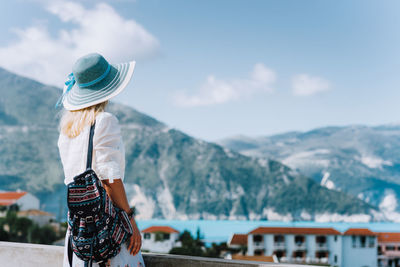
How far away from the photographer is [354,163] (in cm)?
11025

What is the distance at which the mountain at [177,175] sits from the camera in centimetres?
9094

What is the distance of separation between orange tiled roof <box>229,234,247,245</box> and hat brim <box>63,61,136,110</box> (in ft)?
181

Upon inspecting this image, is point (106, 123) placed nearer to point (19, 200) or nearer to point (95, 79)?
point (95, 79)

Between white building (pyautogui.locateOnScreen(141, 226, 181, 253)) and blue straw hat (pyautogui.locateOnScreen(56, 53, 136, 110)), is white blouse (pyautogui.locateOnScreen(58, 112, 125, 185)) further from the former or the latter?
white building (pyautogui.locateOnScreen(141, 226, 181, 253))

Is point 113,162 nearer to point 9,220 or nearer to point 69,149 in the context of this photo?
point 69,149

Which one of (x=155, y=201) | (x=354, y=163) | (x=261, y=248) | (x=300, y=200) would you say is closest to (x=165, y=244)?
(x=261, y=248)

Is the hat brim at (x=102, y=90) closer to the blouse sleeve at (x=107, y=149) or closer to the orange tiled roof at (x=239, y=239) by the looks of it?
the blouse sleeve at (x=107, y=149)

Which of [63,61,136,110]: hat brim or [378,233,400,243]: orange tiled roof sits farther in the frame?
[378,233,400,243]: orange tiled roof

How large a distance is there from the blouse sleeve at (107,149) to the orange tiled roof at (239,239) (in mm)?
55370

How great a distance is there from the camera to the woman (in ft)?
4.36

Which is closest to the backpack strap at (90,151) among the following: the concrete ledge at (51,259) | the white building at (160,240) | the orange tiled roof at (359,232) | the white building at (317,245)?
the concrete ledge at (51,259)

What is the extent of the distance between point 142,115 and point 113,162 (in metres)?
108

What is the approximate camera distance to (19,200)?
2506 inches

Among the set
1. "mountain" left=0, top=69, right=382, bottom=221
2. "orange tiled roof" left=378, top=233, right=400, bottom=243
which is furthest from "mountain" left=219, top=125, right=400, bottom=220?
"orange tiled roof" left=378, top=233, right=400, bottom=243
